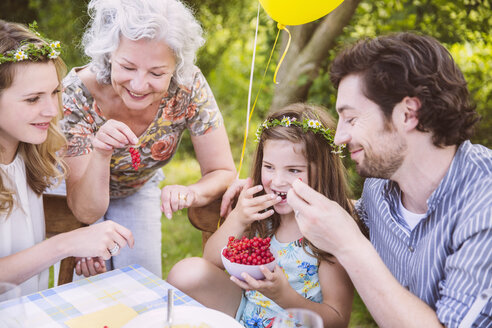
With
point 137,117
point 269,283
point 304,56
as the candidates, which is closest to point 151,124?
point 137,117

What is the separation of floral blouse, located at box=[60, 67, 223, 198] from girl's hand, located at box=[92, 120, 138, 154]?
1.26 feet

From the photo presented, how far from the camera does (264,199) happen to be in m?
1.96

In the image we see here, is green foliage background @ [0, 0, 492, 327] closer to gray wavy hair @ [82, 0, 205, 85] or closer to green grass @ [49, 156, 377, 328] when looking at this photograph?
green grass @ [49, 156, 377, 328]

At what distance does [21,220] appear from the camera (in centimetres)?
199

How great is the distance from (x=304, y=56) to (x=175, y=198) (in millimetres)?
2386

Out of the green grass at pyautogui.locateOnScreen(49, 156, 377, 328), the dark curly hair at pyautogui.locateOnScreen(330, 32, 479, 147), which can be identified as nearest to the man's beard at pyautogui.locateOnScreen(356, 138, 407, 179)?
the dark curly hair at pyautogui.locateOnScreen(330, 32, 479, 147)

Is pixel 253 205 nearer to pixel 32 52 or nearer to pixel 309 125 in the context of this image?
pixel 309 125

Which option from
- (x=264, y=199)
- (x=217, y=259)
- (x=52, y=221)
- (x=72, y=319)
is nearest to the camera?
(x=72, y=319)

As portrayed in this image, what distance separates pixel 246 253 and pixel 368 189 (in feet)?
2.13

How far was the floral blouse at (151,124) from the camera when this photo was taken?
7.72 ft

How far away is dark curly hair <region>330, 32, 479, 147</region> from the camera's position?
1.51m

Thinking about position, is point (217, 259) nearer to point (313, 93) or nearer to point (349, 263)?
point (349, 263)

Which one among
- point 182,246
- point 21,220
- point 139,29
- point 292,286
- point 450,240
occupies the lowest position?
point 182,246

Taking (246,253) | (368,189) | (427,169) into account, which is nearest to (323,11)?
(368,189)
